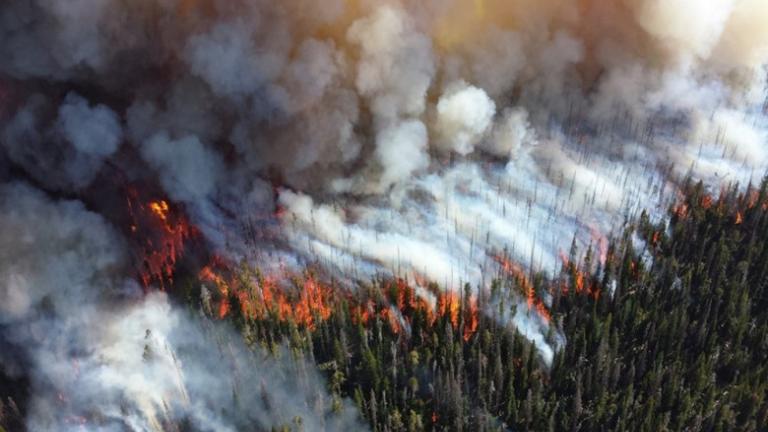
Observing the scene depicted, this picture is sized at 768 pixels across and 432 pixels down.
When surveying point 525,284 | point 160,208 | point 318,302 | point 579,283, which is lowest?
point 318,302

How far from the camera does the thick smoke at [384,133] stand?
55.8 m

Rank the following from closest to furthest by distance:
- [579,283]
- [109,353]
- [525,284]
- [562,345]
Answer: [109,353] < [562,345] < [525,284] < [579,283]

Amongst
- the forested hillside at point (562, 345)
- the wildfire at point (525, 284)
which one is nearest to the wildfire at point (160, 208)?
the forested hillside at point (562, 345)

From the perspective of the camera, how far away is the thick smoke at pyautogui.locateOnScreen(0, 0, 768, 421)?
55.8 meters

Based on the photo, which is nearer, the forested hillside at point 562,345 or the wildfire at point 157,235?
the forested hillside at point 562,345

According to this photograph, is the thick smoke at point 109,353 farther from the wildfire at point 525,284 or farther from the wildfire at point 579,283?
the wildfire at point 579,283

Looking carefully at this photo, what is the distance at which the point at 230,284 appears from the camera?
56.9 meters

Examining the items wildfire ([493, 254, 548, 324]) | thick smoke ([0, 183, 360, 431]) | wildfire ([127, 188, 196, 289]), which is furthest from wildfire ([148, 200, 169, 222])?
wildfire ([493, 254, 548, 324])

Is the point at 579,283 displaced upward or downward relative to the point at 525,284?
upward

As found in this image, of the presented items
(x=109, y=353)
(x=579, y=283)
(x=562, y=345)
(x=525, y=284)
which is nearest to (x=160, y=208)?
(x=109, y=353)

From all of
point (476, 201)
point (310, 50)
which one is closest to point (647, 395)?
point (476, 201)

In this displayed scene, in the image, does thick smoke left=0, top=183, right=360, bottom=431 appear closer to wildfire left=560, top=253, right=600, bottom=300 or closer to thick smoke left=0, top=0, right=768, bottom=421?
thick smoke left=0, top=0, right=768, bottom=421

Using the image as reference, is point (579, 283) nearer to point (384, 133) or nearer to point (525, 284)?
point (525, 284)

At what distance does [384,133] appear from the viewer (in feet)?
205
